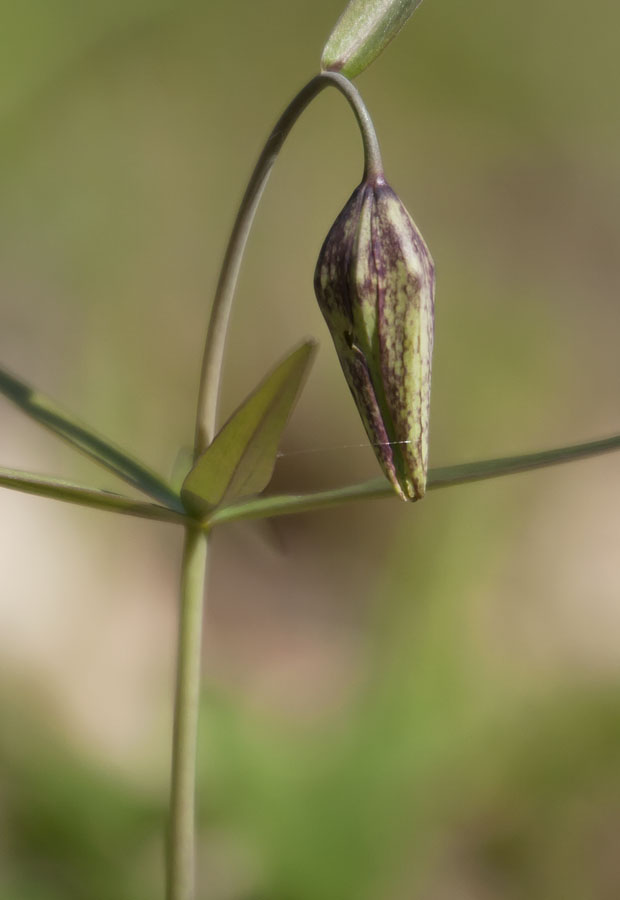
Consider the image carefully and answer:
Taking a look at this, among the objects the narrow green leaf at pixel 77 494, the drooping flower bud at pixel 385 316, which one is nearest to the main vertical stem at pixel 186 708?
the narrow green leaf at pixel 77 494

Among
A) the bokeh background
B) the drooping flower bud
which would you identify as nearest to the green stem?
the drooping flower bud

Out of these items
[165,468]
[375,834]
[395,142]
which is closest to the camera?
[375,834]

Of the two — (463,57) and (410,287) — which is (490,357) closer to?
(463,57)

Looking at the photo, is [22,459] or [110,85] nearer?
[22,459]

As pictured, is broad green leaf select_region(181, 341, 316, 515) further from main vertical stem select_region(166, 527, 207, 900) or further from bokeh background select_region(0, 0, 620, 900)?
bokeh background select_region(0, 0, 620, 900)

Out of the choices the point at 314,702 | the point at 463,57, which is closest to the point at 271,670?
the point at 314,702

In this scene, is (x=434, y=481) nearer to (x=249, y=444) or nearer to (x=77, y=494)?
(x=249, y=444)
